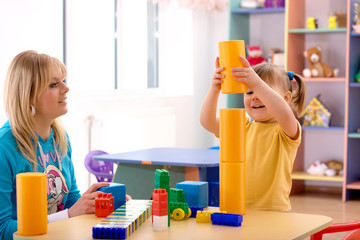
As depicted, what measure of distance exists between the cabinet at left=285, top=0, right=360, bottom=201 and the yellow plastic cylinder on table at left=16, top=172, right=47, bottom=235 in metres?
3.71

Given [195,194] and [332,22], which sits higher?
[332,22]

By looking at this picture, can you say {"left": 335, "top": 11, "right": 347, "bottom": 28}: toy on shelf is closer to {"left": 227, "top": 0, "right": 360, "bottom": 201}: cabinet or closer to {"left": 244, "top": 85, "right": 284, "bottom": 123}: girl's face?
{"left": 227, "top": 0, "right": 360, "bottom": 201}: cabinet

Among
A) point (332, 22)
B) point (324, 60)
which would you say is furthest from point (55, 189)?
point (324, 60)

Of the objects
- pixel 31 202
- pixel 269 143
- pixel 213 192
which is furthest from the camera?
pixel 213 192

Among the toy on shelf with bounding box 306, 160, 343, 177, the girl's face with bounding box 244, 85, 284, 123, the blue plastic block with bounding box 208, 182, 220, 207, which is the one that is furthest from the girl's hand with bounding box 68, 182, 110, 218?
the toy on shelf with bounding box 306, 160, 343, 177

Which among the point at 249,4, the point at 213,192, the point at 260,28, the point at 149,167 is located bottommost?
the point at 213,192

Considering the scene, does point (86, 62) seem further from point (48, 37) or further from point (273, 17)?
point (273, 17)

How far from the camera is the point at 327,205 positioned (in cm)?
455

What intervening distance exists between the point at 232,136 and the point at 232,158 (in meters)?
0.06

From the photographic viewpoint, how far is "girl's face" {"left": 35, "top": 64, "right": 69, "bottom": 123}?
1963mm

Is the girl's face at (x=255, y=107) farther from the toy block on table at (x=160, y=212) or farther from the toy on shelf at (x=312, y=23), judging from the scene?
the toy on shelf at (x=312, y=23)

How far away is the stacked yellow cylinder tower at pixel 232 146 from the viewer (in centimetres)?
157

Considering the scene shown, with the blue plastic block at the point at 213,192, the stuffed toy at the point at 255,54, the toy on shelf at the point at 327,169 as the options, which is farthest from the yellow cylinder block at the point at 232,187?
the stuffed toy at the point at 255,54

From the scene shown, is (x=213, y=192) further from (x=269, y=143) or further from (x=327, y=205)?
(x=327, y=205)
